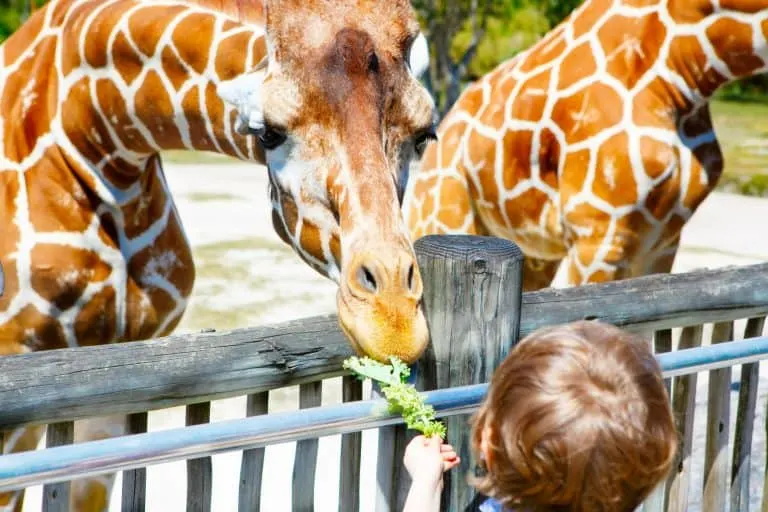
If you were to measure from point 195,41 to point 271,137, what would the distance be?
2.07ft

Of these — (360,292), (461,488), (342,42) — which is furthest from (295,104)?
(461,488)

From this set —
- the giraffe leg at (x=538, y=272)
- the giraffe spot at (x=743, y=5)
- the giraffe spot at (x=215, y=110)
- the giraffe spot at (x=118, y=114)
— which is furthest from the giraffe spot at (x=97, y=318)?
the giraffe spot at (x=743, y=5)

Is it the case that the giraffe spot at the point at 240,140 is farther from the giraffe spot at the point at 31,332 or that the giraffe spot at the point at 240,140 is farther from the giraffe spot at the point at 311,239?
the giraffe spot at the point at 31,332

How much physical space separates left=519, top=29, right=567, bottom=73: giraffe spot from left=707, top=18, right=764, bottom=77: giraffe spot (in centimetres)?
75

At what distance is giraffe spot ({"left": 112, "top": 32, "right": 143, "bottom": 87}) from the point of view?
306 centimetres

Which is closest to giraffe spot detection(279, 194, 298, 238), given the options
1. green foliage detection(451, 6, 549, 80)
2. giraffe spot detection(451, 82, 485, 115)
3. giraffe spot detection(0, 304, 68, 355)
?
giraffe spot detection(0, 304, 68, 355)

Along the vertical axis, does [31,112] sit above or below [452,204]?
above

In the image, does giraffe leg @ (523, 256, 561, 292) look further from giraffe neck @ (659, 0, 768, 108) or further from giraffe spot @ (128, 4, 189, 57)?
giraffe spot @ (128, 4, 189, 57)

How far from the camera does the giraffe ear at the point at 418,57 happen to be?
2.72 meters

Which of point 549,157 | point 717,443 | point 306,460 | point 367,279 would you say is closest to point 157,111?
point 367,279

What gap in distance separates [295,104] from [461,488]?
0.97 metres

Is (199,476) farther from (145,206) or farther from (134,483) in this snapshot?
(145,206)

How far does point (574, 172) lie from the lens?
447cm

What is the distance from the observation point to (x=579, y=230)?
4453 mm
